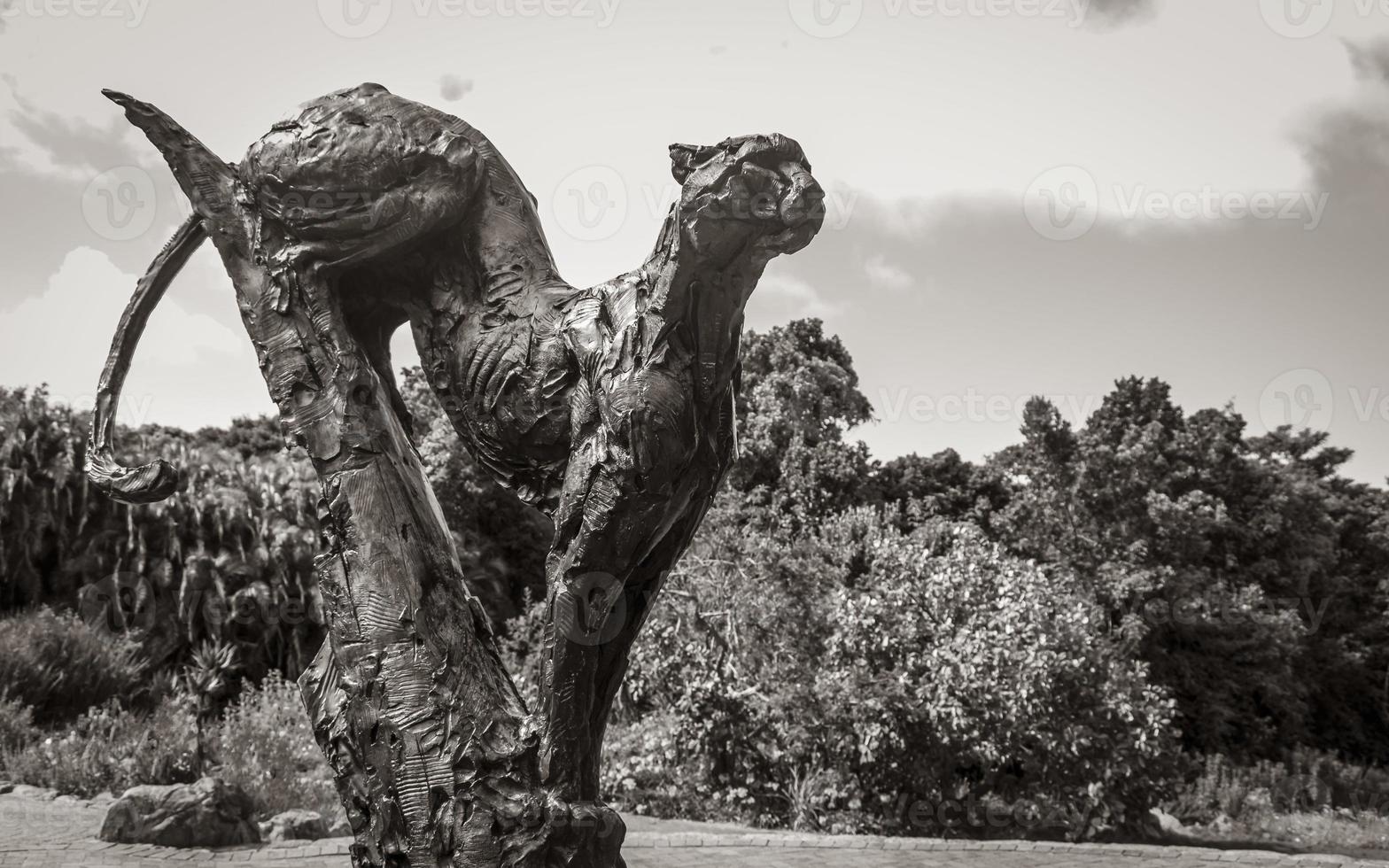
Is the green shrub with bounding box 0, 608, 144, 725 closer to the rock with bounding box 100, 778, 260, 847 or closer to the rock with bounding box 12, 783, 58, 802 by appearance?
the rock with bounding box 12, 783, 58, 802

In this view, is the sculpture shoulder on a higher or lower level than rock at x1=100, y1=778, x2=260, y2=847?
higher

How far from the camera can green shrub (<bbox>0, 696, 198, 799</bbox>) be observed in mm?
8375

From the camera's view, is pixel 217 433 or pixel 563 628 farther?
pixel 217 433

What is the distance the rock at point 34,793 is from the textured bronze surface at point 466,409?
7.04 m

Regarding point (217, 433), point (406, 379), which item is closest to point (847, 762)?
point (406, 379)

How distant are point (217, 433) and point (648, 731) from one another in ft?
46.1

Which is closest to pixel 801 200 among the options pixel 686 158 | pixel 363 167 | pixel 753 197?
pixel 753 197

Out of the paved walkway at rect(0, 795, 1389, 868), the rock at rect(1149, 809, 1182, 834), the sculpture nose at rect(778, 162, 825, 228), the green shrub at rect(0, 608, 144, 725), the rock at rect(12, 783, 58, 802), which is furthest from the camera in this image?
the rock at rect(1149, 809, 1182, 834)

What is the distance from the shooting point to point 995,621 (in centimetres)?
924

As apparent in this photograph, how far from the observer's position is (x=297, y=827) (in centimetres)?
734

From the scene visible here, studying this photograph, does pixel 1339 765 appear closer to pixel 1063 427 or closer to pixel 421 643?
pixel 1063 427

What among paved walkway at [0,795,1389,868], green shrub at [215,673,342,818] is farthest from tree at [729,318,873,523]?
paved walkway at [0,795,1389,868]

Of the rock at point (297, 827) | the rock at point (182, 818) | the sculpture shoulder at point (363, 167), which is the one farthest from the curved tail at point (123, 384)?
the rock at point (297, 827)

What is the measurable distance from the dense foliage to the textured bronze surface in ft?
13.6
